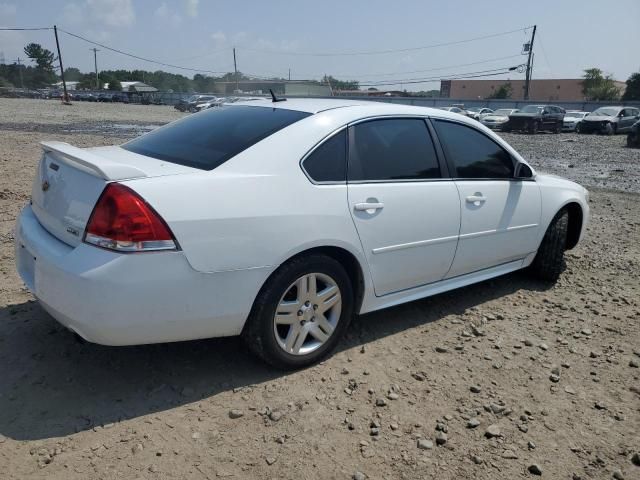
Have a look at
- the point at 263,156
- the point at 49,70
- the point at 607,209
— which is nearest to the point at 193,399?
the point at 263,156

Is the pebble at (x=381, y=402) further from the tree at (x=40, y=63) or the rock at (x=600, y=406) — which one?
the tree at (x=40, y=63)

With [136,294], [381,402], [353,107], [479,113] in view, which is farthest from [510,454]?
[479,113]

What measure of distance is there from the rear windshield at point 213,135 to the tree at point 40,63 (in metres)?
131

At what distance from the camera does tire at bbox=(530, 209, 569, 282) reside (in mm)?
4609

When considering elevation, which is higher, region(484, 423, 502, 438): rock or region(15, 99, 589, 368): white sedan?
region(15, 99, 589, 368): white sedan

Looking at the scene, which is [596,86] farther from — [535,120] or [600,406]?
[600,406]

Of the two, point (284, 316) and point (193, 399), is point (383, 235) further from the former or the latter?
point (193, 399)

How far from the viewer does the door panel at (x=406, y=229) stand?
3.18 metres

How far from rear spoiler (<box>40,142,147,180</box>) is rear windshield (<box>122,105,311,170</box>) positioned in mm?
357

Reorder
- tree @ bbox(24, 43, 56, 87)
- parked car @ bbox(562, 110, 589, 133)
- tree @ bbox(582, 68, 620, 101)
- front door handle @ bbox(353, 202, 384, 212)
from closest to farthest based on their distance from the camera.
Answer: front door handle @ bbox(353, 202, 384, 212)
parked car @ bbox(562, 110, 589, 133)
tree @ bbox(582, 68, 620, 101)
tree @ bbox(24, 43, 56, 87)

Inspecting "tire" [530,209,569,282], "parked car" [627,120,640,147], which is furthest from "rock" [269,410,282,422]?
"parked car" [627,120,640,147]

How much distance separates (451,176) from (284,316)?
5.39 feet

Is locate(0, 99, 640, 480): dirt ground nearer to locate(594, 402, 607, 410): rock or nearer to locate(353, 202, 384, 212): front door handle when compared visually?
locate(594, 402, 607, 410): rock

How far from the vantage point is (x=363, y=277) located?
3246 mm
